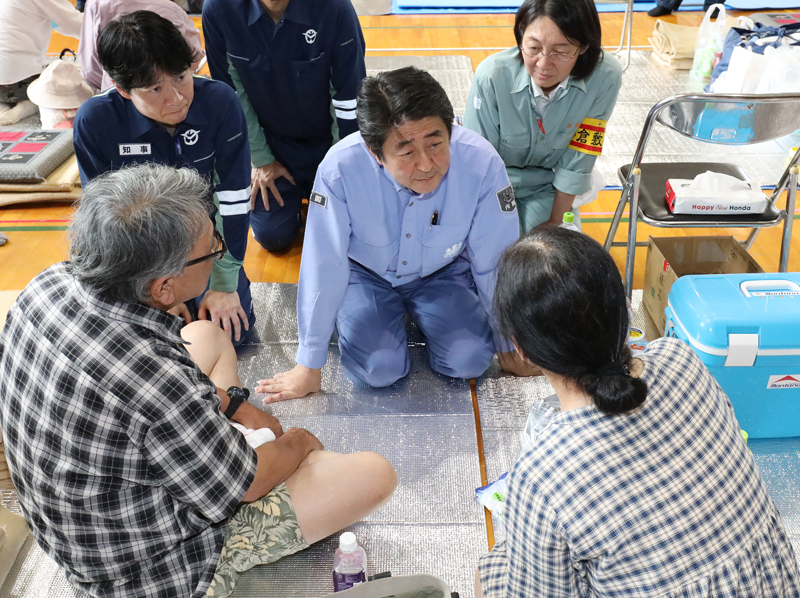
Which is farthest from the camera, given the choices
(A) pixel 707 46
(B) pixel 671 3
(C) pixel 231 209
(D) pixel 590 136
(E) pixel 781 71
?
(B) pixel 671 3

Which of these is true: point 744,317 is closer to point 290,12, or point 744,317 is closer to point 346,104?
point 346,104

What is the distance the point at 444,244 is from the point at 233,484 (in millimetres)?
1171

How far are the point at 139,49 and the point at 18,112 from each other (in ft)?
9.14

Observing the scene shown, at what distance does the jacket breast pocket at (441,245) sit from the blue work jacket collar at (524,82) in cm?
73

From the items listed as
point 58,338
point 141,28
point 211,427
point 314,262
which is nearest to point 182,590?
point 211,427

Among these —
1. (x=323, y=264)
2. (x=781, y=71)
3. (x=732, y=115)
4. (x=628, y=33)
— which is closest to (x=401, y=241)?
(x=323, y=264)

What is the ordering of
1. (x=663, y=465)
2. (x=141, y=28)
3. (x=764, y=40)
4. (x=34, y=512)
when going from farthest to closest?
(x=764, y=40)
(x=141, y=28)
(x=34, y=512)
(x=663, y=465)

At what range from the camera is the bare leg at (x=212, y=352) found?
2.09 m

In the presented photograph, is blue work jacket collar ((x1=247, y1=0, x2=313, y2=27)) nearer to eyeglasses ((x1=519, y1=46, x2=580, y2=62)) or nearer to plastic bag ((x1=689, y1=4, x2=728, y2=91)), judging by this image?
eyeglasses ((x1=519, y1=46, x2=580, y2=62))

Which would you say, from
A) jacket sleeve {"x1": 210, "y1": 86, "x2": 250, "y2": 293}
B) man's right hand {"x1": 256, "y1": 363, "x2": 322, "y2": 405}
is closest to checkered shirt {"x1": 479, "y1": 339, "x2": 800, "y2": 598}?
man's right hand {"x1": 256, "y1": 363, "x2": 322, "y2": 405}

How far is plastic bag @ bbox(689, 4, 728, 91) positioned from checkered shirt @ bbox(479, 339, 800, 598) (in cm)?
411

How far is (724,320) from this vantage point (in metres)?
2.01

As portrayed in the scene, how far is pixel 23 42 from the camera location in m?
4.18

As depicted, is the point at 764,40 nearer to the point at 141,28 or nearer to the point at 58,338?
the point at 141,28
